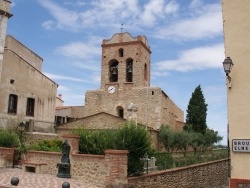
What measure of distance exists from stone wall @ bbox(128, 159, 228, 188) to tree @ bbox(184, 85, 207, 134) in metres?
9.70

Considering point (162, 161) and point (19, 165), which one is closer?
point (162, 161)

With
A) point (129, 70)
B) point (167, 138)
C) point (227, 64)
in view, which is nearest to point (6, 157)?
point (227, 64)

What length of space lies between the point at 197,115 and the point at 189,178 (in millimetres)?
16612

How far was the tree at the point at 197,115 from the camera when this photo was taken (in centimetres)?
3459

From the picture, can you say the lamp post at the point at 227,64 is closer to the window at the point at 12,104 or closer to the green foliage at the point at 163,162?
the green foliage at the point at 163,162

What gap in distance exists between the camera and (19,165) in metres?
18.7

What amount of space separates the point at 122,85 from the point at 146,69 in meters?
4.04

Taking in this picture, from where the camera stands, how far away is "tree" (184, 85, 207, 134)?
113 ft

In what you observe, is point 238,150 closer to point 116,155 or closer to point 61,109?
point 116,155

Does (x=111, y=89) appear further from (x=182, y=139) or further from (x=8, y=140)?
(x=8, y=140)

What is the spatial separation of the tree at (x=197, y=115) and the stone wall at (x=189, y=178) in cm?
970

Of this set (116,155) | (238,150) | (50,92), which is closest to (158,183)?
(116,155)

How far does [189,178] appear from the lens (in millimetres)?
18766

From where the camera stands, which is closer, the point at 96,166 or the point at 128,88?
the point at 96,166
